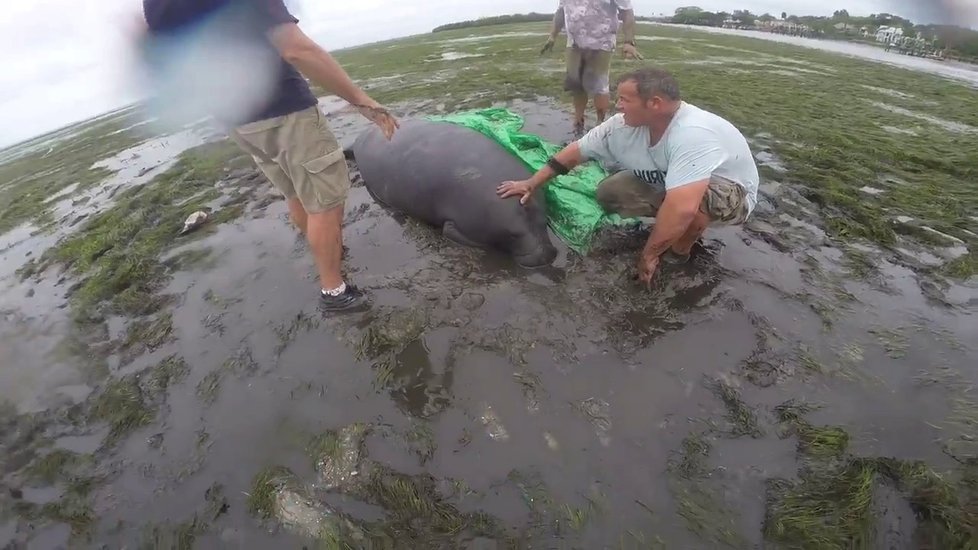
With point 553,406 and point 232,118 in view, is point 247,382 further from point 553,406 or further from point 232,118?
point 553,406

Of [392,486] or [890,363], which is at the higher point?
[890,363]

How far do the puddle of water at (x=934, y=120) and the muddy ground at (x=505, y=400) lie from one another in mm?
5710

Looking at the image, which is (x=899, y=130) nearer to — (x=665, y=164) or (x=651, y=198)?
(x=651, y=198)

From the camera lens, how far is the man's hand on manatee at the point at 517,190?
13.9 feet

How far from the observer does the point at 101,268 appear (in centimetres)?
534

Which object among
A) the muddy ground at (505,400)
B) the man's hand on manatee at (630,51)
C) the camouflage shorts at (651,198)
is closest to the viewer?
the muddy ground at (505,400)

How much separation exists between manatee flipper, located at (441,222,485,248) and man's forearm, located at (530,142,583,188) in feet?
2.51

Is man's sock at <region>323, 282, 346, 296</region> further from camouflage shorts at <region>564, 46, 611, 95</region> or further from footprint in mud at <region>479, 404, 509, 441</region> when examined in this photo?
camouflage shorts at <region>564, 46, 611, 95</region>

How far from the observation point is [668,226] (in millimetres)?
3643

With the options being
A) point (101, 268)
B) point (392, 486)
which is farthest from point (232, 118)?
point (101, 268)

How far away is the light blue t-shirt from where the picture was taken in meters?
3.64

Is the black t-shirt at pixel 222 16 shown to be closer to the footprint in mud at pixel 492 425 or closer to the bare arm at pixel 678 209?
the footprint in mud at pixel 492 425

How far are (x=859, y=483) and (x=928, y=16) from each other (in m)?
2.44

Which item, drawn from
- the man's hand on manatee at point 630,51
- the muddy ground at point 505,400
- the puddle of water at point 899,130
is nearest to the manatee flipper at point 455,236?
the muddy ground at point 505,400
